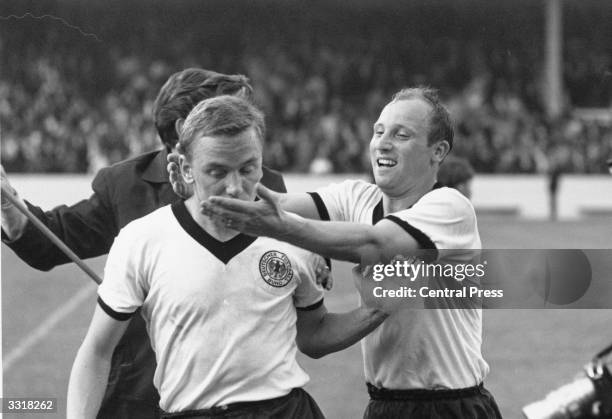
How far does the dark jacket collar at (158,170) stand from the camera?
2.97 metres

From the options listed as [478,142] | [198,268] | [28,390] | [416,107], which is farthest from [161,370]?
[478,142]

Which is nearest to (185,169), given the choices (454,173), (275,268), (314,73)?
(275,268)

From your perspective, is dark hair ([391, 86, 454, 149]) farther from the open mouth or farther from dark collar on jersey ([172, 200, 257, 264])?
dark collar on jersey ([172, 200, 257, 264])

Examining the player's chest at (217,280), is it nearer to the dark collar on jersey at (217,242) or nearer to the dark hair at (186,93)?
the dark collar on jersey at (217,242)

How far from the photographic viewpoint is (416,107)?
101 inches

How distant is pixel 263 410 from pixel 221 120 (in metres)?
0.53

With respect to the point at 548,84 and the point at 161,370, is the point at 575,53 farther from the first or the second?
the point at 161,370

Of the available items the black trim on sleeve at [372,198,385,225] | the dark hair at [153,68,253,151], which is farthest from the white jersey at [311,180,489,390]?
the dark hair at [153,68,253,151]

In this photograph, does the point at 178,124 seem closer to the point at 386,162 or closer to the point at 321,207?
the point at 321,207

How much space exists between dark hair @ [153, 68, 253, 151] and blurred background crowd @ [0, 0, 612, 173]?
12.7 meters

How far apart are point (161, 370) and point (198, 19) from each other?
16.6 meters

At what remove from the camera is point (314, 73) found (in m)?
18.7

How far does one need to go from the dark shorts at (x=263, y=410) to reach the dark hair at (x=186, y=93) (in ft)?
2.67

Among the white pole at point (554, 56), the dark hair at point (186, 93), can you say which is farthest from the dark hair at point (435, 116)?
the white pole at point (554, 56)
